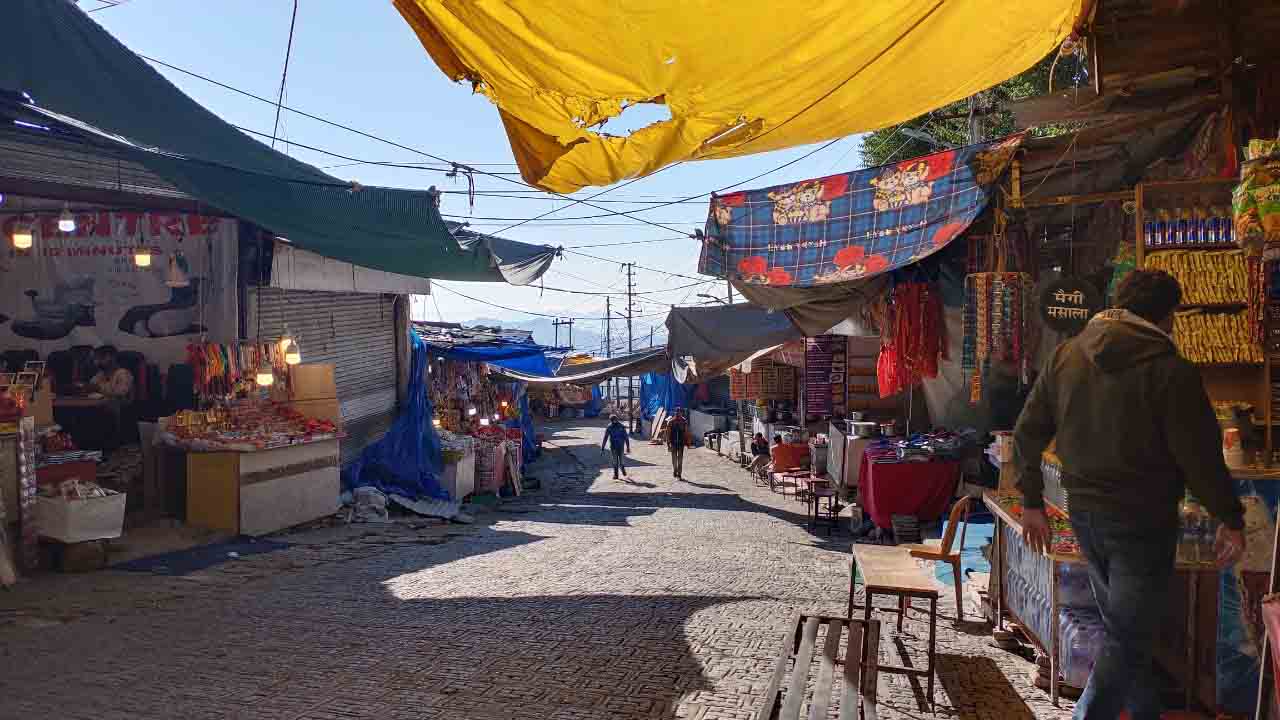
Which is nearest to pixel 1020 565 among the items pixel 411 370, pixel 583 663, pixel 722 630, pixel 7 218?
pixel 722 630

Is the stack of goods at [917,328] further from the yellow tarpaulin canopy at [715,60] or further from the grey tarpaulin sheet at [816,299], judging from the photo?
the yellow tarpaulin canopy at [715,60]

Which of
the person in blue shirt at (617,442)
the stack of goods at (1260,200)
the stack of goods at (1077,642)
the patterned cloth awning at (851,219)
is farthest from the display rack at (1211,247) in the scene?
the person in blue shirt at (617,442)

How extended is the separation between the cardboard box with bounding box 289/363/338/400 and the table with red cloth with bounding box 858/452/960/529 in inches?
325

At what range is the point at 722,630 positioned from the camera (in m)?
6.02

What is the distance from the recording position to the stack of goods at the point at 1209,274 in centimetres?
428

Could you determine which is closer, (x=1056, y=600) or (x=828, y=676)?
(x=828, y=676)

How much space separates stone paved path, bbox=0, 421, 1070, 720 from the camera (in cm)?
459

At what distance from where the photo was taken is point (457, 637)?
5.93 m

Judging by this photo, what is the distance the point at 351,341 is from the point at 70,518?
719 centimetres

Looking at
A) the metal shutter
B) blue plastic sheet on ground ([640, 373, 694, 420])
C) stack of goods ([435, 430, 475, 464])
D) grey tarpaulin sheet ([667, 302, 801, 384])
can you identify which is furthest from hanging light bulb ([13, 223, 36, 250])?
blue plastic sheet on ground ([640, 373, 694, 420])

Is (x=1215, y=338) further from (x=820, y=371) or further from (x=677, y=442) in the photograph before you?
(x=677, y=442)

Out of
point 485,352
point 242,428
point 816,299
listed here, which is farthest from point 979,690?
point 485,352

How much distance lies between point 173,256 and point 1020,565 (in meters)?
Result: 10.5

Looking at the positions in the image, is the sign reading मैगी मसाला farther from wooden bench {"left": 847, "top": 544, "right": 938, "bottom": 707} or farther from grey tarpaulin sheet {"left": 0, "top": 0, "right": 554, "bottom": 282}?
grey tarpaulin sheet {"left": 0, "top": 0, "right": 554, "bottom": 282}
